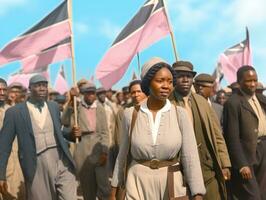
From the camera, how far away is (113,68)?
10617 mm

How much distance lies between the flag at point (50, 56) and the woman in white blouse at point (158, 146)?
542 centimetres

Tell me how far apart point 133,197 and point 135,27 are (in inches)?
243

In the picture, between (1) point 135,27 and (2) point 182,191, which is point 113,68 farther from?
(2) point 182,191

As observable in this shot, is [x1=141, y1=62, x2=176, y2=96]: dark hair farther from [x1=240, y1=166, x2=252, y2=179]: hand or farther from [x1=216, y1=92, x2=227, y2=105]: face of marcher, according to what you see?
[x1=216, y1=92, x2=227, y2=105]: face of marcher

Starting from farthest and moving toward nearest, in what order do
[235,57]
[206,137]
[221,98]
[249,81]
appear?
[235,57], [221,98], [249,81], [206,137]

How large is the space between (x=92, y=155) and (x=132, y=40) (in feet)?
6.81

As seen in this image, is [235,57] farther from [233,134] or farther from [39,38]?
[233,134]

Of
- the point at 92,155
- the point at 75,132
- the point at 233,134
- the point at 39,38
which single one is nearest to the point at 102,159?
the point at 92,155

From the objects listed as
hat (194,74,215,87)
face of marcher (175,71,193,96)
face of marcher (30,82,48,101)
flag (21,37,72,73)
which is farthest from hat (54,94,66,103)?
face of marcher (175,71,193,96)

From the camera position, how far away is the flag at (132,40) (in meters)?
10.6

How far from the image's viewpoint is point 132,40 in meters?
10.8

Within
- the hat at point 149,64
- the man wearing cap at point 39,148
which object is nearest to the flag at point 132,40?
the man wearing cap at point 39,148

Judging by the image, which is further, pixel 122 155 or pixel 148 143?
pixel 122 155

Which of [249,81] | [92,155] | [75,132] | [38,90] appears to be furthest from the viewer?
[92,155]
